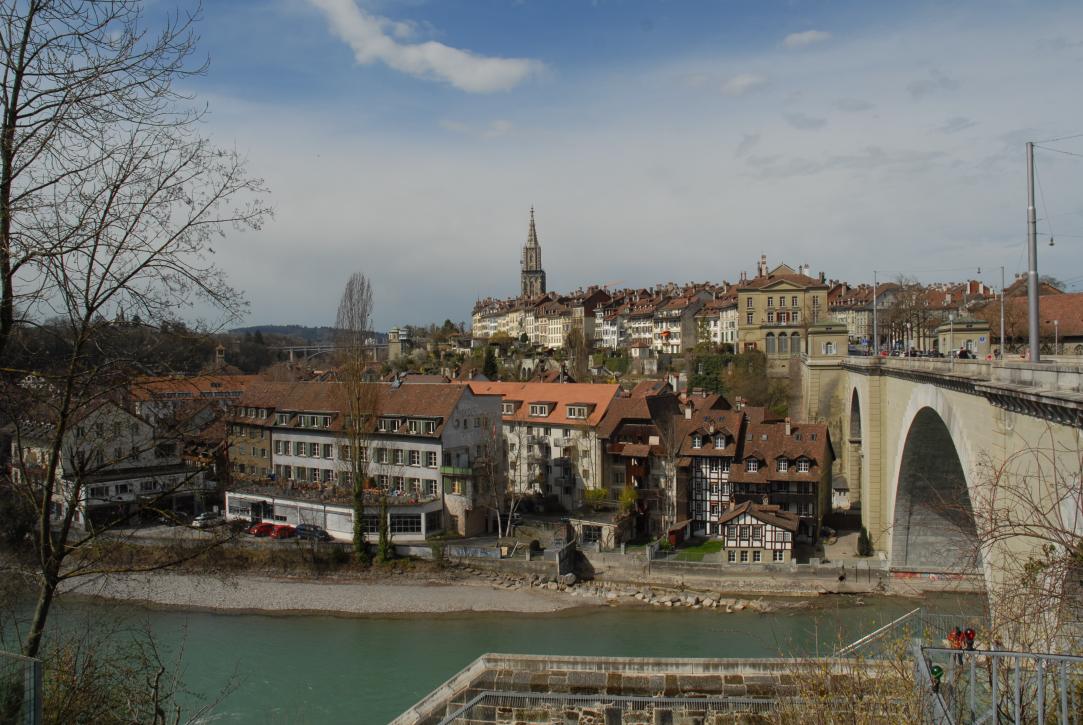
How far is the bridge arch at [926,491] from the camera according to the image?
586 inches

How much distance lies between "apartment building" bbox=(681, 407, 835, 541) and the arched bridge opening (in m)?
2.82

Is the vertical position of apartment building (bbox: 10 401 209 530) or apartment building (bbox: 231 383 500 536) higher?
apartment building (bbox: 10 401 209 530)

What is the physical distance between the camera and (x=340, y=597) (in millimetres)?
17781

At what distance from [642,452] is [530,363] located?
2452cm

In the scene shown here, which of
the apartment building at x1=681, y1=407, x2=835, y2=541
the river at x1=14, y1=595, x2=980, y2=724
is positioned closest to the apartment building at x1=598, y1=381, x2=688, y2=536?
the apartment building at x1=681, y1=407, x2=835, y2=541

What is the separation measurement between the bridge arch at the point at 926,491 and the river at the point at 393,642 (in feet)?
3.76

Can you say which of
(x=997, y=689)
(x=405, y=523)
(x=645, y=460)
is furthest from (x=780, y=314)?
(x=997, y=689)

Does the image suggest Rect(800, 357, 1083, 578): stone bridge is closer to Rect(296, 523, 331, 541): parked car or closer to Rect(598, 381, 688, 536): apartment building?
Rect(598, 381, 688, 536): apartment building

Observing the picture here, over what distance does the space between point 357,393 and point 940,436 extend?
14.0 m

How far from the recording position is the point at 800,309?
3388cm

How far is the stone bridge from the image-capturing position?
731cm

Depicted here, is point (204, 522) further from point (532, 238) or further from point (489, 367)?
point (532, 238)

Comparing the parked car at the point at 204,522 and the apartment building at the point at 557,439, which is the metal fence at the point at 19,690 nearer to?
the parked car at the point at 204,522

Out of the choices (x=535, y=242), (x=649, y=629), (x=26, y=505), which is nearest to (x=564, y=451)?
(x=649, y=629)
